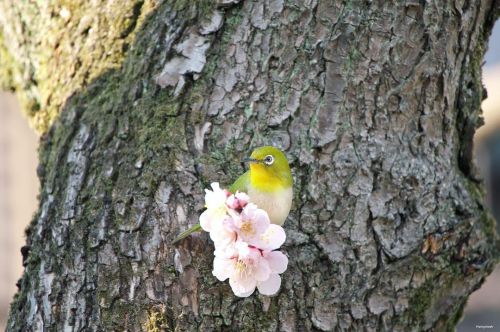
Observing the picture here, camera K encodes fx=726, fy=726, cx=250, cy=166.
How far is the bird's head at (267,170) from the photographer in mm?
2189

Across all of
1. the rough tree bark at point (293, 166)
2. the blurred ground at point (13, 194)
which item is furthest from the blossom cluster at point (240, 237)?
the blurred ground at point (13, 194)

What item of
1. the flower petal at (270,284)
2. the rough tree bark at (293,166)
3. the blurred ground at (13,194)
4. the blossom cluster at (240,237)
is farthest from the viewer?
the blurred ground at (13,194)

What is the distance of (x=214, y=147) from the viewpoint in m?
2.42

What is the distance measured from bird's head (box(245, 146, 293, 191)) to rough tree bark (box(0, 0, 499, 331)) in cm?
19

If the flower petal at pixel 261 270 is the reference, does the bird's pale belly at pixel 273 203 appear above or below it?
above

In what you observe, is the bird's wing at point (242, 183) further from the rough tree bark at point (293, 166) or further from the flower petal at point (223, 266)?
the flower petal at point (223, 266)

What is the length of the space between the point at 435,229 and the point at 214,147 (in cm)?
80

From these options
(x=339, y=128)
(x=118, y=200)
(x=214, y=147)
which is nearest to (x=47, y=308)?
(x=118, y=200)

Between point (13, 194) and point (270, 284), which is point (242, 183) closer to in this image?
point (270, 284)

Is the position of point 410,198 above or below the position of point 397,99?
below

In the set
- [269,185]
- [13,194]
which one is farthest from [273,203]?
[13,194]

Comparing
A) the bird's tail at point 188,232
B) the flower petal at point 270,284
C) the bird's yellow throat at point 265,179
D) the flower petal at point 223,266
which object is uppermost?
the bird's yellow throat at point 265,179

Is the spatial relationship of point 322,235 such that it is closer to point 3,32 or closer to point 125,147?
point 125,147

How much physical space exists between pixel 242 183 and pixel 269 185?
0.10 metres
